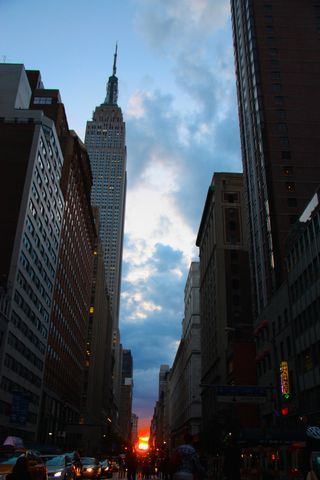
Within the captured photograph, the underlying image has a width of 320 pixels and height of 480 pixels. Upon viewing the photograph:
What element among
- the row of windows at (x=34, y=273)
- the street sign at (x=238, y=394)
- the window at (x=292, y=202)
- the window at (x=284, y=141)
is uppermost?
the window at (x=284, y=141)

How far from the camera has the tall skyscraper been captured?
7719cm

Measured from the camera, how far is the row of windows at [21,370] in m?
61.7

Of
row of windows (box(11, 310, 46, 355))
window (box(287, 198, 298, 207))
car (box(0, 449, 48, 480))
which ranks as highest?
window (box(287, 198, 298, 207))

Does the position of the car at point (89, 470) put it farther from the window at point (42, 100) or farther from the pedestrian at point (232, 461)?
the window at point (42, 100)

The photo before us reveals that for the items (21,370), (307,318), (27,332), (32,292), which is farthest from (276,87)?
(21,370)

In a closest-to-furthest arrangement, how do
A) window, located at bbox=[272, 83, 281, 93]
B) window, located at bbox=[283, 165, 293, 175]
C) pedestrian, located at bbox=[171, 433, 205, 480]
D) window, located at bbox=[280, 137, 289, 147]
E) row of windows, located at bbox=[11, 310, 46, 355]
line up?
1. pedestrian, located at bbox=[171, 433, 205, 480]
2. row of windows, located at bbox=[11, 310, 46, 355]
3. window, located at bbox=[283, 165, 293, 175]
4. window, located at bbox=[280, 137, 289, 147]
5. window, located at bbox=[272, 83, 281, 93]

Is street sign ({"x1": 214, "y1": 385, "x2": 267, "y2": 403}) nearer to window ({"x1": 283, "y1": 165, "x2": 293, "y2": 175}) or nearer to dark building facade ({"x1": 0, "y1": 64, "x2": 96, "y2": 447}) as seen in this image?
dark building facade ({"x1": 0, "y1": 64, "x2": 96, "y2": 447})

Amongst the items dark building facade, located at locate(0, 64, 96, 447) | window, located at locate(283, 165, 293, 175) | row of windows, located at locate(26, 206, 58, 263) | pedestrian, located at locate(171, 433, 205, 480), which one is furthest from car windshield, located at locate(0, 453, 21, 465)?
window, located at locate(283, 165, 293, 175)

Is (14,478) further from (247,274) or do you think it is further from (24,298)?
(247,274)

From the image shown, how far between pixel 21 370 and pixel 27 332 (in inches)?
216

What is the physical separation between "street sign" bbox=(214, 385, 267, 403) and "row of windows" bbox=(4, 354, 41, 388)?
2957 centimetres

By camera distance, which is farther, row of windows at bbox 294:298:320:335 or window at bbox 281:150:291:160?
window at bbox 281:150:291:160

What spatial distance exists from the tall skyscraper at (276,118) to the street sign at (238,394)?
86.8 ft

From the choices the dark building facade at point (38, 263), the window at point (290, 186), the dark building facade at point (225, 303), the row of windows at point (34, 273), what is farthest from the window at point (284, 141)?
the row of windows at point (34, 273)
